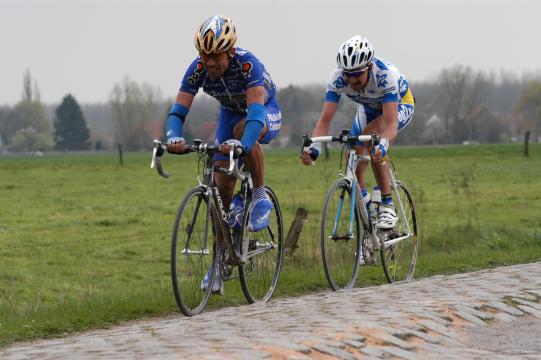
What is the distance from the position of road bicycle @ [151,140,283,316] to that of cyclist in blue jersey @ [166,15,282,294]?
0.08m

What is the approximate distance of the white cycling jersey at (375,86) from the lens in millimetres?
9758

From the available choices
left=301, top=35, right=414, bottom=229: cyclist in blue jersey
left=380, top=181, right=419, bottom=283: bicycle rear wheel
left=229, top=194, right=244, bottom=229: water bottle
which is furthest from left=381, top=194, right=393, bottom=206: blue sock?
left=229, top=194, right=244, bottom=229: water bottle

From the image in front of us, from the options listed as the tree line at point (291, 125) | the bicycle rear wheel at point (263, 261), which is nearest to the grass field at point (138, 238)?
the bicycle rear wheel at point (263, 261)

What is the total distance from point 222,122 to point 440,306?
2.58 m

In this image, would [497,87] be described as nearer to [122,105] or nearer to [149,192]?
[122,105]

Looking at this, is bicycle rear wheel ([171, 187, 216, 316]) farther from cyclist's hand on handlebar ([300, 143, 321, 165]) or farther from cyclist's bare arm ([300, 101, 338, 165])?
cyclist's bare arm ([300, 101, 338, 165])

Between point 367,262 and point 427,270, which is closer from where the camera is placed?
point 367,262

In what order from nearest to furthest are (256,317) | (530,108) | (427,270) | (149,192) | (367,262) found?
(256,317)
(367,262)
(427,270)
(149,192)
(530,108)

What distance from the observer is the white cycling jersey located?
9758 millimetres

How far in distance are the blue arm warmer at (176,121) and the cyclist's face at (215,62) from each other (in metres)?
0.45

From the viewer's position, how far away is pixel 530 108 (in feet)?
525

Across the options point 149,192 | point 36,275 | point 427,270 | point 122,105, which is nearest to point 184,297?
point 427,270

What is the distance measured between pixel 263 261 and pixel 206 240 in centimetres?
136

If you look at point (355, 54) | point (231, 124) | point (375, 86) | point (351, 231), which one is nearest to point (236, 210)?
point (231, 124)
